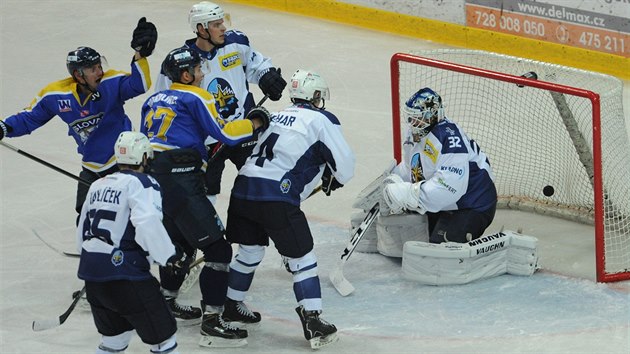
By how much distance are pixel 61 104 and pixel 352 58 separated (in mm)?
3746

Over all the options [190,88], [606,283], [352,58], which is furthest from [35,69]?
[606,283]

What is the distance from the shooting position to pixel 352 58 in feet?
30.5

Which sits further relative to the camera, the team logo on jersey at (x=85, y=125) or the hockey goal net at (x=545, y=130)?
the hockey goal net at (x=545, y=130)

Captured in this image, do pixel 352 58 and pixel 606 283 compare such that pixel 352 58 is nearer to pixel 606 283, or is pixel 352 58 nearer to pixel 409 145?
pixel 409 145

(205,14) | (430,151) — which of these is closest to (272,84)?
(205,14)

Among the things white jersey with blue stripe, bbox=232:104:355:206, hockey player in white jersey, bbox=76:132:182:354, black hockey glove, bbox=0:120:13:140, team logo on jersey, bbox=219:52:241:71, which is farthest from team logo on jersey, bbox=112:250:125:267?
team logo on jersey, bbox=219:52:241:71

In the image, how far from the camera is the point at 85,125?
588 cm

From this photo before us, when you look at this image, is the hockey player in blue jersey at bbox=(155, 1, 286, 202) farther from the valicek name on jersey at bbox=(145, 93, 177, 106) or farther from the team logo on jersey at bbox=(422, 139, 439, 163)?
the team logo on jersey at bbox=(422, 139, 439, 163)

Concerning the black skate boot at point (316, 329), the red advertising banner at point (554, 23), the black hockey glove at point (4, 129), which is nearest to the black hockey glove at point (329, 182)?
the black skate boot at point (316, 329)

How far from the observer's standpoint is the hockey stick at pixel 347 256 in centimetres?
592

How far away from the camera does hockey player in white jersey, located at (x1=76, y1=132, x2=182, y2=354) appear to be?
4.64m

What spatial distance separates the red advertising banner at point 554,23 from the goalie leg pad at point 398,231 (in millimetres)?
2936

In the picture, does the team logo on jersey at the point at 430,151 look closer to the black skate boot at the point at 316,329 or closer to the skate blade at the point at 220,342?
the black skate boot at the point at 316,329

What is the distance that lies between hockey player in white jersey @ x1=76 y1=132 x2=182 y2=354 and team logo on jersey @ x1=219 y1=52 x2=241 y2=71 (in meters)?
1.45
